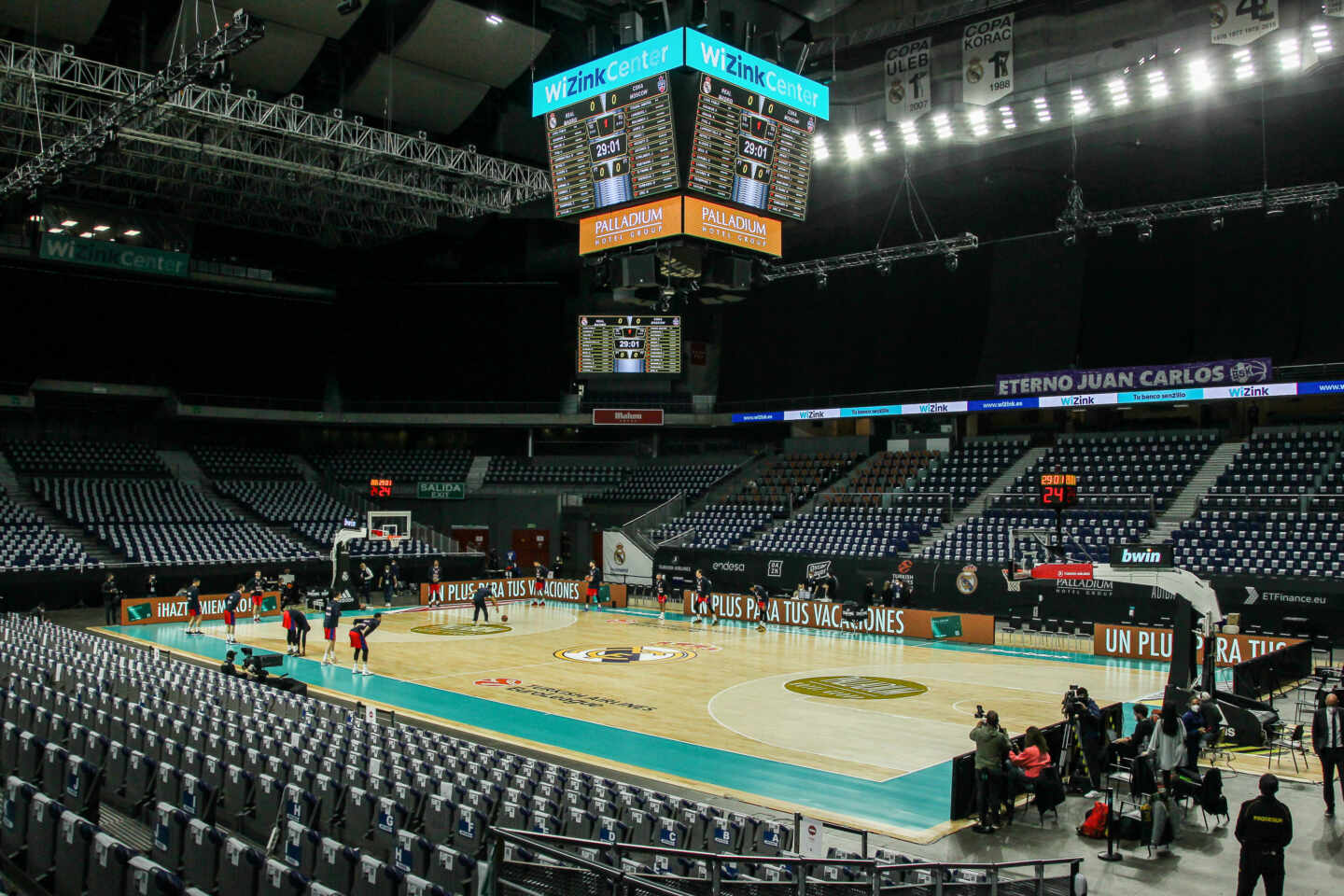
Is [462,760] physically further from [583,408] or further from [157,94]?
[583,408]

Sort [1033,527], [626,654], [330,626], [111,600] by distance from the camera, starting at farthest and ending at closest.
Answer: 1. [1033,527]
2. [111,600]
3. [626,654]
4. [330,626]

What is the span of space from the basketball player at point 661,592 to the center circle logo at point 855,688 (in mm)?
12881

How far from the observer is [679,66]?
2000 centimetres

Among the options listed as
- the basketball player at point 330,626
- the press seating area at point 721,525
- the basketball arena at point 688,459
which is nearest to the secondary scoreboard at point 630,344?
the basketball arena at point 688,459

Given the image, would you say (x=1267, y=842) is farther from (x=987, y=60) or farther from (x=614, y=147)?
(x=987, y=60)

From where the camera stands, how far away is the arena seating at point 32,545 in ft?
107

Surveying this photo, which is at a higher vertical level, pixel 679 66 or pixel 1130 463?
pixel 679 66

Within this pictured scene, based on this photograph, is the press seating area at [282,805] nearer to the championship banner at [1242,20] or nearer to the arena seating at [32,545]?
the arena seating at [32,545]

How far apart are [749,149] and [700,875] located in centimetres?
1711

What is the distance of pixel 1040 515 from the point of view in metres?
33.1

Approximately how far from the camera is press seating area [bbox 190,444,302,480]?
1836 inches

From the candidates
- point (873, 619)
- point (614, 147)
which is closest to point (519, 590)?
point (873, 619)

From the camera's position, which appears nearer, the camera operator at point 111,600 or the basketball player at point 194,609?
the basketball player at point 194,609

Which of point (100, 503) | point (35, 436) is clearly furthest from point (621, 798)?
point (35, 436)
